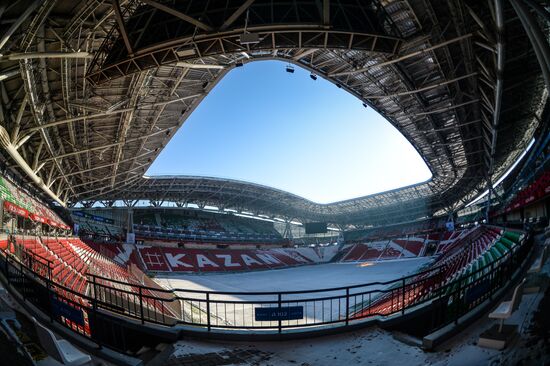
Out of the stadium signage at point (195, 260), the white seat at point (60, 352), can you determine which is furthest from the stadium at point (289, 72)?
the stadium signage at point (195, 260)

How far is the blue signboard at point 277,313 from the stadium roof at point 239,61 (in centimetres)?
821

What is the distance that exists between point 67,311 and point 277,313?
13.9ft

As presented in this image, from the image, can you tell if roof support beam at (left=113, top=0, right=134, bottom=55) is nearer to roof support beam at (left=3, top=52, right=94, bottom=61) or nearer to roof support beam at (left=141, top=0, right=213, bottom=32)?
roof support beam at (left=141, top=0, right=213, bottom=32)

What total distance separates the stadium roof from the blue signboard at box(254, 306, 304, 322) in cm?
821

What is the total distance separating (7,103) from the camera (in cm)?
1474

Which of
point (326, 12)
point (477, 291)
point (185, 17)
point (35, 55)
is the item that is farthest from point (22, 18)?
point (477, 291)

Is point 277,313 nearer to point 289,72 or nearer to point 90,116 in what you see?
point 289,72

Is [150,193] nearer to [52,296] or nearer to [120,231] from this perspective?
[120,231]

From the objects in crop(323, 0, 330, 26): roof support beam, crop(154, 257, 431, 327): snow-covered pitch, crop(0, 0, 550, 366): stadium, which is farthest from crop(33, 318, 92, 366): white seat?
crop(323, 0, 330, 26): roof support beam

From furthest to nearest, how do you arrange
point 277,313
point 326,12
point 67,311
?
point 326,12 → point 277,313 → point 67,311

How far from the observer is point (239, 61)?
55.2 feet

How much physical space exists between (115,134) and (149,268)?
68.5ft

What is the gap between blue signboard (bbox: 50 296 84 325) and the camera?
228 inches

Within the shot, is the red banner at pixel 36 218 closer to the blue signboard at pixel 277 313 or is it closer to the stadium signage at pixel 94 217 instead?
the blue signboard at pixel 277 313
